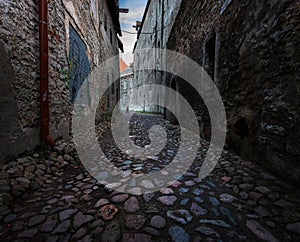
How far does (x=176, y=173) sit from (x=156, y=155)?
78cm

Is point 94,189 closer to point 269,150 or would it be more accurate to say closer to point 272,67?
point 269,150

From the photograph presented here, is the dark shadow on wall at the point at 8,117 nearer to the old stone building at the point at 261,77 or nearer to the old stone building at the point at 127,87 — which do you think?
the old stone building at the point at 261,77

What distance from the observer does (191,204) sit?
1.40 m

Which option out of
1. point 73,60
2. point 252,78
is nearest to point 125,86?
point 73,60

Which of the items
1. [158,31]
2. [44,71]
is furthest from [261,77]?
[158,31]

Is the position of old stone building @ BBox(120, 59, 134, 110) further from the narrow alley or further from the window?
the narrow alley

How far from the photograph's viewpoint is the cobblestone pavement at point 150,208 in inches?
42.5

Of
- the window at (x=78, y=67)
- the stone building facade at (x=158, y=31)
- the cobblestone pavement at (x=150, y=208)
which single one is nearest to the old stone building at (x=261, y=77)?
the cobblestone pavement at (x=150, y=208)

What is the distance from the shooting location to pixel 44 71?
7.35ft

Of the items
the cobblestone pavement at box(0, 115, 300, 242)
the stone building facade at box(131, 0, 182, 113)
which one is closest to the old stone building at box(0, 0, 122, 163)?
the cobblestone pavement at box(0, 115, 300, 242)

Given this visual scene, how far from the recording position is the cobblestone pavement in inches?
42.5

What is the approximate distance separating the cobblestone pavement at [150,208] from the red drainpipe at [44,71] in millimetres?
462

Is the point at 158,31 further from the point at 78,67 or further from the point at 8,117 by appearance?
the point at 8,117

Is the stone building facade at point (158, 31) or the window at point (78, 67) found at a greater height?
the stone building facade at point (158, 31)
